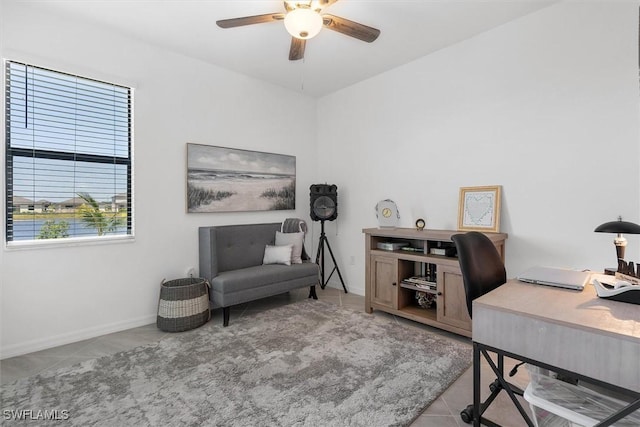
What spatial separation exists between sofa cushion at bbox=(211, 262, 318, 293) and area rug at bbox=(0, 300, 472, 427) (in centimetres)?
42

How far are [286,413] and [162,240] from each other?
2228 mm

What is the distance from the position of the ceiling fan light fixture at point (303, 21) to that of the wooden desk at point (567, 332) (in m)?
1.84

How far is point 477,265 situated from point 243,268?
2.56 m

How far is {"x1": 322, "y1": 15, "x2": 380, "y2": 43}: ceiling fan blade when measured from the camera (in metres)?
2.10

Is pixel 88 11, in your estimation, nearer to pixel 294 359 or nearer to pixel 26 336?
pixel 26 336

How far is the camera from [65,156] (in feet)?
8.65

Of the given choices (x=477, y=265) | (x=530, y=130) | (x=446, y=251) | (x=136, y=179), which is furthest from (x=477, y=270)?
(x=136, y=179)

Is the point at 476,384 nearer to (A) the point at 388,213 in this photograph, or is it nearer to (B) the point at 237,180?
(A) the point at 388,213

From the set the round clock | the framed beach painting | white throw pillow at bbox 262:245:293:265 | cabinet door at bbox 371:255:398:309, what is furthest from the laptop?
the framed beach painting

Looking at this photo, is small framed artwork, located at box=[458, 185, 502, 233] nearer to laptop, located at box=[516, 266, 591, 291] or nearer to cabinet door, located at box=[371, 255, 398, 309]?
cabinet door, located at box=[371, 255, 398, 309]

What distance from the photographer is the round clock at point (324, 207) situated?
4062 millimetres

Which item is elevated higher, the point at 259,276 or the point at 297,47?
the point at 297,47

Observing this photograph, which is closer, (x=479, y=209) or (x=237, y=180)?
(x=479, y=209)

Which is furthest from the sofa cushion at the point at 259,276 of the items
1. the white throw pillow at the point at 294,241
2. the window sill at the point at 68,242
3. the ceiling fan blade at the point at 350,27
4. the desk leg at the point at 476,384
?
the ceiling fan blade at the point at 350,27
